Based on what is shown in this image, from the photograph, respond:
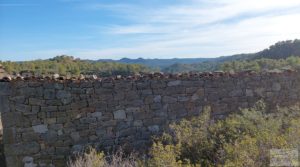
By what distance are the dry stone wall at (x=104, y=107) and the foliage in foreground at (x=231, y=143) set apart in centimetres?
91

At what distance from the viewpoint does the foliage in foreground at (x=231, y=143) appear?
13.9 ft

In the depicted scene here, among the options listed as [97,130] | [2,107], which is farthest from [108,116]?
[2,107]

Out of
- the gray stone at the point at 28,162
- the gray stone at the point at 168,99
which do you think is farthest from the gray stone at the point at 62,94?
the gray stone at the point at 168,99

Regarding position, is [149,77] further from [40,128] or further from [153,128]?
[40,128]

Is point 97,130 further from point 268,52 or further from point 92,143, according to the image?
point 268,52

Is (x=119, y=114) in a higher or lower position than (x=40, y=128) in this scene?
higher

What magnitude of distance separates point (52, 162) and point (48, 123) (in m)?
0.76

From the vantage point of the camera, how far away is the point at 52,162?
24.1 feet

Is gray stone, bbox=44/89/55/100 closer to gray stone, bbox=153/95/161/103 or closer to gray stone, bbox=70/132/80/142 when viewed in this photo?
gray stone, bbox=70/132/80/142

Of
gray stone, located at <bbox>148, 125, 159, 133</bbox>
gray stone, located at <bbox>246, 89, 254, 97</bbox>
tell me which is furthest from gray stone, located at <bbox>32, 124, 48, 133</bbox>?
gray stone, located at <bbox>246, 89, 254, 97</bbox>

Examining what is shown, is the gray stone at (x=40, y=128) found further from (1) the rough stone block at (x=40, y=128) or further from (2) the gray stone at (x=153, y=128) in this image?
(2) the gray stone at (x=153, y=128)

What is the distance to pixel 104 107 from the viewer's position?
7719 millimetres

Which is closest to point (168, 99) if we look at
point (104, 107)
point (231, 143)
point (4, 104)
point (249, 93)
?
point (104, 107)

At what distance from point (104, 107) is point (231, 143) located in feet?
10.4
